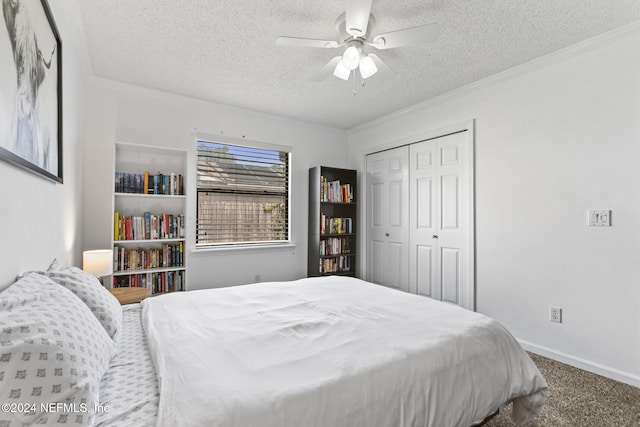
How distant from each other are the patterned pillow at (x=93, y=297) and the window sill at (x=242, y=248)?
2084 millimetres

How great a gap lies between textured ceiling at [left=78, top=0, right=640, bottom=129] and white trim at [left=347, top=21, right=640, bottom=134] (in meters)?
0.07

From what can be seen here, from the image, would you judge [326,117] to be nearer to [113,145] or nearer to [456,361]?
[113,145]

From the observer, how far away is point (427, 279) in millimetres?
3676

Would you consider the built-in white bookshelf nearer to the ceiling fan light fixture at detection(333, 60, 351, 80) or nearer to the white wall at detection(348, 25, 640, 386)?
the ceiling fan light fixture at detection(333, 60, 351, 80)

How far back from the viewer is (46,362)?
0.77 meters

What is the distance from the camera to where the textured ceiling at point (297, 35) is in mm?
2021

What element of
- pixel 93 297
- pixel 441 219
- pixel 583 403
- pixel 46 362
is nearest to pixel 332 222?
pixel 441 219

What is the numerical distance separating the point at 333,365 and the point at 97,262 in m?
2.24

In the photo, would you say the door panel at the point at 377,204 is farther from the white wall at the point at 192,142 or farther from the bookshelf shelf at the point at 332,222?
the white wall at the point at 192,142

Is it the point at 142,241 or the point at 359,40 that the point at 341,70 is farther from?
the point at 142,241

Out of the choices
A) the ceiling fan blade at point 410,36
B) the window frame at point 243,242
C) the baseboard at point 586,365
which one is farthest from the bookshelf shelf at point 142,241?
the baseboard at point 586,365

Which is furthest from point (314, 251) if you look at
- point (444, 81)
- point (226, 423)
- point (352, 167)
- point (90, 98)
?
point (226, 423)

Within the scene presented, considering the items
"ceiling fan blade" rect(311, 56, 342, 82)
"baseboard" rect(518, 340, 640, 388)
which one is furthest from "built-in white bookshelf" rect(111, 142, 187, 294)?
"baseboard" rect(518, 340, 640, 388)

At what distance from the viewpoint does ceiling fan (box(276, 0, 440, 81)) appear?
1804 millimetres
